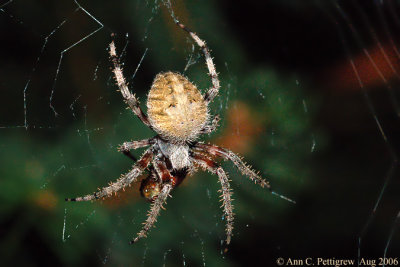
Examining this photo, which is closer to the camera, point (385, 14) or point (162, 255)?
point (162, 255)

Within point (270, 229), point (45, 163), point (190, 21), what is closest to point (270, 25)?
point (190, 21)

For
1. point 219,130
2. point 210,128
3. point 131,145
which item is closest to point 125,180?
point 131,145

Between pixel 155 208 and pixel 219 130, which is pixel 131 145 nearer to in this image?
pixel 155 208

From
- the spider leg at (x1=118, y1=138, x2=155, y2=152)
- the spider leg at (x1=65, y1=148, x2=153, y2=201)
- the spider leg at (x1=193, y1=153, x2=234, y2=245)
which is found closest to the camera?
the spider leg at (x1=65, y1=148, x2=153, y2=201)

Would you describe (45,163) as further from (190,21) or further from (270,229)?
(270,229)

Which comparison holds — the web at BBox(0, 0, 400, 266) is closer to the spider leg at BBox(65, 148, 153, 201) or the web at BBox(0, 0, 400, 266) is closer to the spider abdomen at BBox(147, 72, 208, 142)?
the spider leg at BBox(65, 148, 153, 201)

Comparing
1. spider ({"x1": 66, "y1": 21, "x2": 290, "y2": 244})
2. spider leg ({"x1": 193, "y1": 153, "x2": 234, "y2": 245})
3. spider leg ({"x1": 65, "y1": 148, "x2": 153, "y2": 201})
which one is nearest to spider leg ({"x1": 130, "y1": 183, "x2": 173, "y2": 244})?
spider ({"x1": 66, "y1": 21, "x2": 290, "y2": 244})
